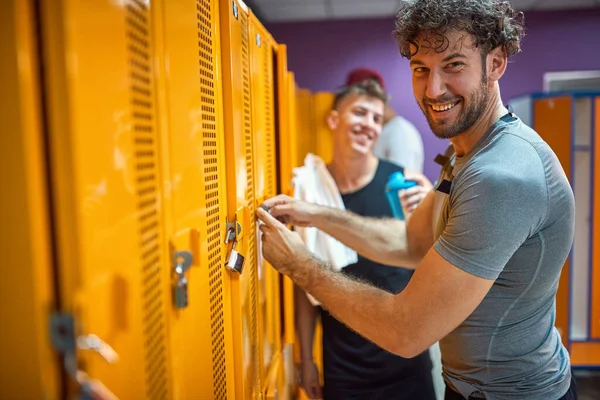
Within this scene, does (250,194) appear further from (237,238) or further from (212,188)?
(212,188)

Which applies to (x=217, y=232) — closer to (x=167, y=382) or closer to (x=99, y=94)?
(x=167, y=382)

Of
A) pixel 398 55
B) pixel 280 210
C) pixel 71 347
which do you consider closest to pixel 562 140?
pixel 398 55

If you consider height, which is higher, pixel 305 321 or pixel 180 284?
pixel 180 284

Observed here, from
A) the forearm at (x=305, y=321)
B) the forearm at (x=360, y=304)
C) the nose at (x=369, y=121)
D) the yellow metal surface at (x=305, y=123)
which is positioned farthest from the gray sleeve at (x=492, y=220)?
the yellow metal surface at (x=305, y=123)

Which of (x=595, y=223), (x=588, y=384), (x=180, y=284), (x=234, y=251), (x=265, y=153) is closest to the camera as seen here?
(x=180, y=284)

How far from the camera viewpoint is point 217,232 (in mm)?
990

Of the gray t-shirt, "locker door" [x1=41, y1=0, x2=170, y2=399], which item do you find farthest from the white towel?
"locker door" [x1=41, y1=0, x2=170, y2=399]

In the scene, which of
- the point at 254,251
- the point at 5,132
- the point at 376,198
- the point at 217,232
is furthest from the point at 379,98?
the point at 5,132

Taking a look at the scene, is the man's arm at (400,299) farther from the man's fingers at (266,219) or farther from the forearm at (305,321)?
the forearm at (305,321)

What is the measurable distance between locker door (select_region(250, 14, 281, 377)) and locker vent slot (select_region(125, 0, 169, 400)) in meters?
0.65

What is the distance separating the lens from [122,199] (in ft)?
1.98

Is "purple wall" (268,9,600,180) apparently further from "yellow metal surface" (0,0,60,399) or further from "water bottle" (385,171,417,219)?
"yellow metal surface" (0,0,60,399)

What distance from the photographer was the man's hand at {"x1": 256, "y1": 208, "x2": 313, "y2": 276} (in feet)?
4.28

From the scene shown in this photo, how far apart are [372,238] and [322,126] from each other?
1.56m
